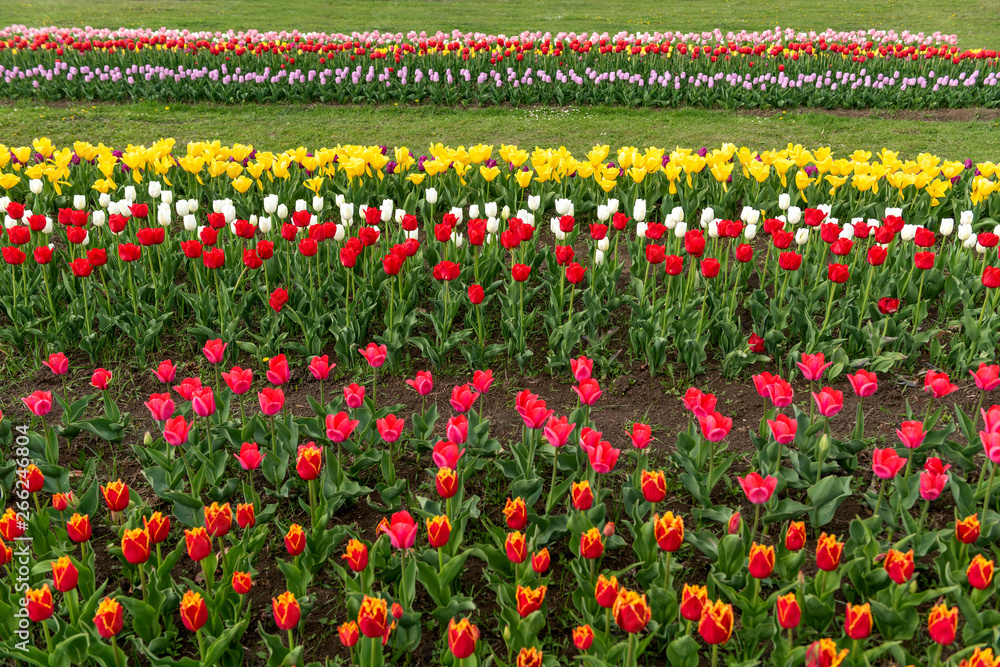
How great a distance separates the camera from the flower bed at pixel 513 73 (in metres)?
11.5

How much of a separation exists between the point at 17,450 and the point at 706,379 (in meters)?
3.05

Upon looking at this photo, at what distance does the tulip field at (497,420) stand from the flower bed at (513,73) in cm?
533

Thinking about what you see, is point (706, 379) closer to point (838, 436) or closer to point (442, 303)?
point (838, 436)

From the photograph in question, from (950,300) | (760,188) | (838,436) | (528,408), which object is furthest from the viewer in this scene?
(760,188)

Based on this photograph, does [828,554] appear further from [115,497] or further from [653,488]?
[115,497]

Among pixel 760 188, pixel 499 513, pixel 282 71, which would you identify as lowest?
pixel 499 513

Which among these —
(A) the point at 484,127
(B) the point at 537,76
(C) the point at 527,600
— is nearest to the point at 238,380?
(C) the point at 527,600

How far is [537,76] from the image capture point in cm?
1188

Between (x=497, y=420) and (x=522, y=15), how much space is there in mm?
21175

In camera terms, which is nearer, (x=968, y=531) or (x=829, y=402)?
(x=968, y=531)

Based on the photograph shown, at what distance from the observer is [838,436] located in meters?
3.49

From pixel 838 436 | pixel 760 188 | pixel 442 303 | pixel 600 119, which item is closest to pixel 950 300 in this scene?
pixel 838 436

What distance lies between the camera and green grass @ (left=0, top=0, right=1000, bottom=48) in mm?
20703

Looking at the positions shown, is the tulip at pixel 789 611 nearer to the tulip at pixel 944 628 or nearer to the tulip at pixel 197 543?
the tulip at pixel 944 628
